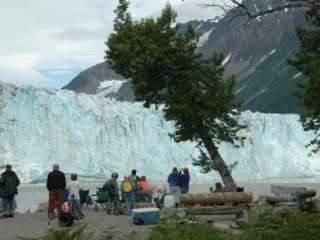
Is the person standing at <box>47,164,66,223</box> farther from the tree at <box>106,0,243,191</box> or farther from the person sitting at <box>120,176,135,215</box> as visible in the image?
the tree at <box>106,0,243,191</box>

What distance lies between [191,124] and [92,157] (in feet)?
123

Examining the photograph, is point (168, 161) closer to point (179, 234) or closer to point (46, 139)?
point (46, 139)

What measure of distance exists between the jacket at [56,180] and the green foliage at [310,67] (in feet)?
20.6

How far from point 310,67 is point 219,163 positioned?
23.5 ft

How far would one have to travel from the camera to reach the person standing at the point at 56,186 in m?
18.3

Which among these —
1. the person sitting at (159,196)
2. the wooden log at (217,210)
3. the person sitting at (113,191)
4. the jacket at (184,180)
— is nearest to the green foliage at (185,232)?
the wooden log at (217,210)

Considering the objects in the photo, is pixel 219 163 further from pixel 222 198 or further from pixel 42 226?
pixel 42 226

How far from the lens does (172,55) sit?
2392 cm

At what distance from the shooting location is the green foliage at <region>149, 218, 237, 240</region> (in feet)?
28.2

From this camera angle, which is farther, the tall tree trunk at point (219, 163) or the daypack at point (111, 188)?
the tall tree trunk at point (219, 163)

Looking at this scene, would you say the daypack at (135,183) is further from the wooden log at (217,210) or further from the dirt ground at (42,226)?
the wooden log at (217,210)

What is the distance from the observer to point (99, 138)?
2452 inches

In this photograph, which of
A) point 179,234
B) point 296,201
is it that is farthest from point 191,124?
point 179,234

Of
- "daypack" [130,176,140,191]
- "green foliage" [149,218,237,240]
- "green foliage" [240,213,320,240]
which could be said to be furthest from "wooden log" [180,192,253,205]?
"green foliage" [240,213,320,240]
